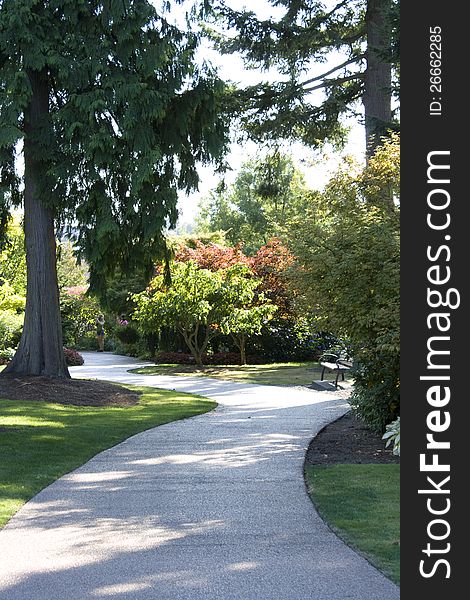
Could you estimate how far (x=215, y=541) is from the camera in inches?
243

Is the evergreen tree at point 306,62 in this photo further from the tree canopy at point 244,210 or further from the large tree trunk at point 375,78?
the tree canopy at point 244,210

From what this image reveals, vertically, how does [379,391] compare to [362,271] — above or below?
below

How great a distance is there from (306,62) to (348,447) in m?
11.2

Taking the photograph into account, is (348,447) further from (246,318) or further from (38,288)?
(246,318)

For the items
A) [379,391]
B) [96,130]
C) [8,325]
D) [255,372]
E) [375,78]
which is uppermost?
[375,78]

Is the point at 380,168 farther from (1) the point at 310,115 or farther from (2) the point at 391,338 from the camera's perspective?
(1) the point at 310,115

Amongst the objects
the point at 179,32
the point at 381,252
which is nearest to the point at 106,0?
the point at 179,32

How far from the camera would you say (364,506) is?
23.9ft

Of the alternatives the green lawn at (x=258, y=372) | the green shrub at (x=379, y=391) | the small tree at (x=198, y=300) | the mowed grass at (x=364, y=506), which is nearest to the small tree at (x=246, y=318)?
the small tree at (x=198, y=300)

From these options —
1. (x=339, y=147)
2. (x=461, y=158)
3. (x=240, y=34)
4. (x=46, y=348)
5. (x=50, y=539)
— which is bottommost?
(x=50, y=539)

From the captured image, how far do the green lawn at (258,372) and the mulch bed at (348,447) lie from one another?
8.49m

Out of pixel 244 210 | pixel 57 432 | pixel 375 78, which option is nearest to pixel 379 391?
pixel 57 432

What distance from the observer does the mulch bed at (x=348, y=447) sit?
9875 mm

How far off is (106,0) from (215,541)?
38.5ft
